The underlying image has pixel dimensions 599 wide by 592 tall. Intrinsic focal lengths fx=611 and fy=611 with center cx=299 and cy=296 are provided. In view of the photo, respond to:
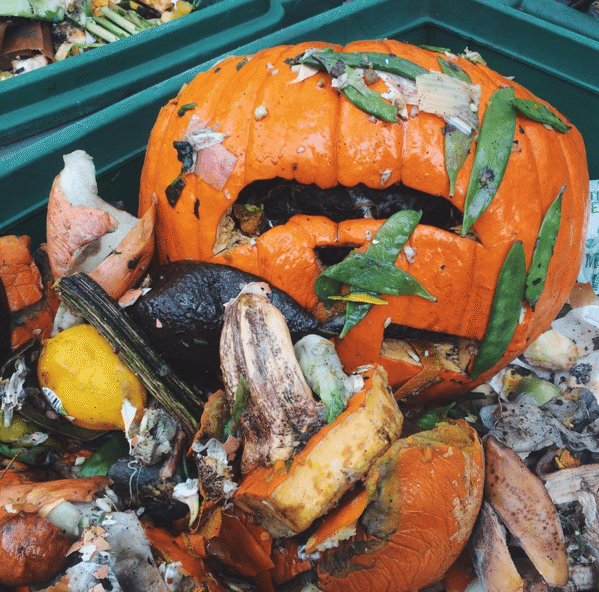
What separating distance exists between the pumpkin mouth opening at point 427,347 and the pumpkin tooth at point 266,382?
1.11ft

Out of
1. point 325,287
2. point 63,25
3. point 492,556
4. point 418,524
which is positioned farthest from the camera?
point 63,25

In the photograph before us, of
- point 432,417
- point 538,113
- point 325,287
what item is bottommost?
point 432,417

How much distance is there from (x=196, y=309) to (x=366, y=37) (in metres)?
1.40

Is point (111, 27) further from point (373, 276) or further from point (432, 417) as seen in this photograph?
point (432, 417)

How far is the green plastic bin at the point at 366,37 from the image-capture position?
5.71 ft

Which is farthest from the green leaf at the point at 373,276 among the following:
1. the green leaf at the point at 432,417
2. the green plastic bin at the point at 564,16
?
the green plastic bin at the point at 564,16

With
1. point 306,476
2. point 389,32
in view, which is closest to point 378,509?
point 306,476

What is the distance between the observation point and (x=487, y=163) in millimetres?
1363

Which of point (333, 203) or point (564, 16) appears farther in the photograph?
point (564, 16)

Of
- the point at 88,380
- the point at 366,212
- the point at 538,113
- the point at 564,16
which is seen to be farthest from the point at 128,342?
the point at 564,16

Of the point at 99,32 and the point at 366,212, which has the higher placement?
the point at 366,212

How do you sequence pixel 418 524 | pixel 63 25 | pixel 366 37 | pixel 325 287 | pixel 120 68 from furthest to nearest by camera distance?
pixel 63 25, pixel 366 37, pixel 120 68, pixel 325 287, pixel 418 524

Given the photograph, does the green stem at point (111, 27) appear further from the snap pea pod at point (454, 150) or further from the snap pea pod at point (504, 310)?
the snap pea pod at point (504, 310)

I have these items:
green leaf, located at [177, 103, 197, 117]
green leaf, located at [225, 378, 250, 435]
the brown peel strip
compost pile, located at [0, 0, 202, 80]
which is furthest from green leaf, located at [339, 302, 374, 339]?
compost pile, located at [0, 0, 202, 80]
